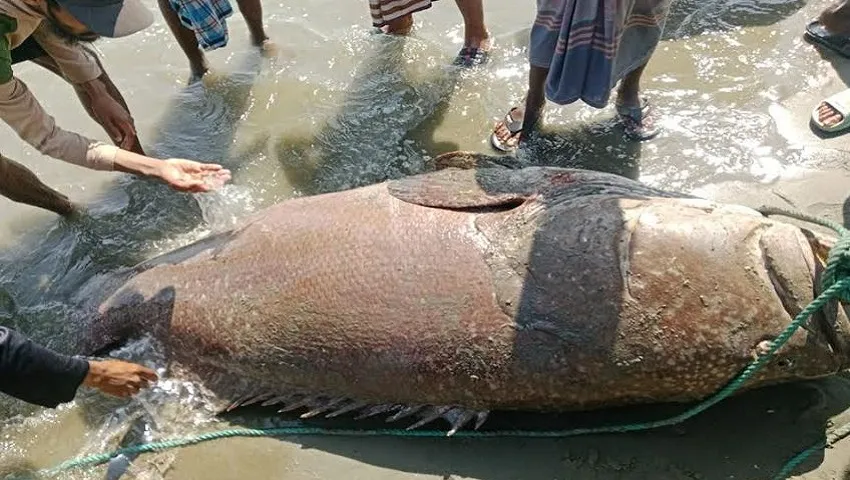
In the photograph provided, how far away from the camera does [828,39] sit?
507cm

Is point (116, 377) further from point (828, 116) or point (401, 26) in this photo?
point (828, 116)

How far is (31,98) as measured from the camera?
12.2 feet

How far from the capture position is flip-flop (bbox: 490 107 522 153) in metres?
4.71

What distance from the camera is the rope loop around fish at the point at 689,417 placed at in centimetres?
266

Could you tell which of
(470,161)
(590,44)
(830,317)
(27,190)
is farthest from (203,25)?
(830,317)

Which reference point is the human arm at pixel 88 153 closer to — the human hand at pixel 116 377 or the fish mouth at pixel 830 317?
the human hand at pixel 116 377

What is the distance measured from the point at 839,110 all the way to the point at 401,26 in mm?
3085

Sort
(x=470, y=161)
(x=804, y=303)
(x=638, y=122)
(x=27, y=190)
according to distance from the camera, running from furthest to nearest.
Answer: (x=638, y=122) → (x=27, y=190) → (x=470, y=161) → (x=804, y=303)

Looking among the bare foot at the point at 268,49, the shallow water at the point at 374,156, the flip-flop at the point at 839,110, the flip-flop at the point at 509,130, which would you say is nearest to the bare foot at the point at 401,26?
the shallow water at the point at 374,156

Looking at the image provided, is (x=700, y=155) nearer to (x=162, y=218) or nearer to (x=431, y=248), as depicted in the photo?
(x=431, y=248)

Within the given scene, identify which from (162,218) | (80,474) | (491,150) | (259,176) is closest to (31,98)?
(162,218)

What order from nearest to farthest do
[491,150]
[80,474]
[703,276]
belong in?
[703,276] → [80,474] → [491,150]

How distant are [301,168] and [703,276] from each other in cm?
287

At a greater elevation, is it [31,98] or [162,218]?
[31,98]
